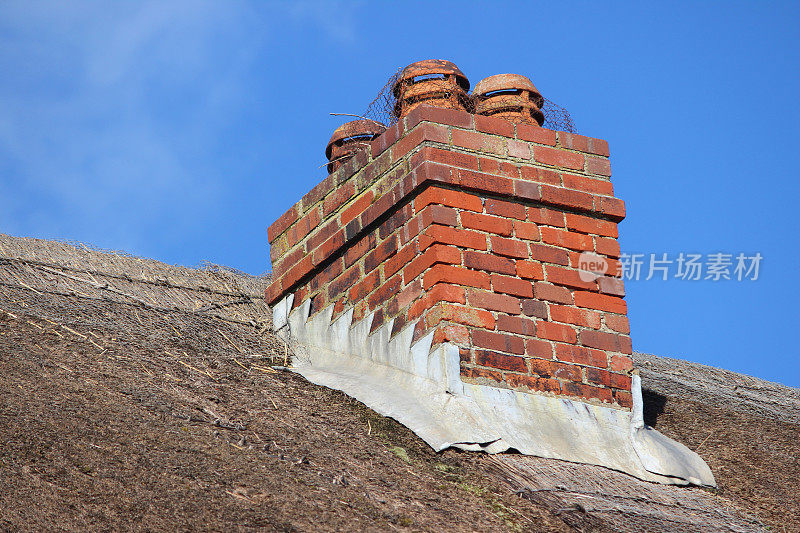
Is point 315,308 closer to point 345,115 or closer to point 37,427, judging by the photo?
point 345,115

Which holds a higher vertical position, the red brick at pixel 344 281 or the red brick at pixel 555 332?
the red brick at pixel 344 281

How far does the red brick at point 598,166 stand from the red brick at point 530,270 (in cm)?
65

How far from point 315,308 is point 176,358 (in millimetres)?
897

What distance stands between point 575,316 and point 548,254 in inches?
12.5

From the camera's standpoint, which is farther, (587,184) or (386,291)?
(587,184)

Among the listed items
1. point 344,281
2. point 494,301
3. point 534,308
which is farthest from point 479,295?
point 344,281

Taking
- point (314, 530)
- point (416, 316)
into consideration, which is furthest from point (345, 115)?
point (314, 530)

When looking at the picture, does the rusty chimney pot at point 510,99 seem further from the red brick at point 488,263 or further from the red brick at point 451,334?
the red brick at point 451,334

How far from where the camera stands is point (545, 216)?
4531 millimetres

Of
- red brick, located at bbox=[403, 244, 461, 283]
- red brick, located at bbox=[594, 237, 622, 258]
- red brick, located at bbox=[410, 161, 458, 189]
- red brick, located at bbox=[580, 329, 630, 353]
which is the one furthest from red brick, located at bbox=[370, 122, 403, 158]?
red brick, located at bbox=[580, 329, 630, 353]

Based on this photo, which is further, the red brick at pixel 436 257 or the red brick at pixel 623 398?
the red brick at pixel 623 398

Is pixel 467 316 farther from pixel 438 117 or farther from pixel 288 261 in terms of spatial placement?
pixel 288 261

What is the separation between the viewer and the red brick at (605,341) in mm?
4359

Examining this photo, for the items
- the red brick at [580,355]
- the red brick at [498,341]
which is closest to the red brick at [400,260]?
the red brick at [498,341]
